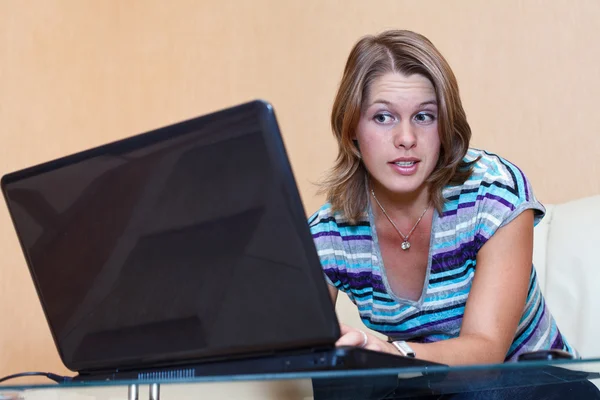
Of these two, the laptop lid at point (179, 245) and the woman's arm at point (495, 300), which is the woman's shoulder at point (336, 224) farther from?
the laptop lid at point (179, 245)

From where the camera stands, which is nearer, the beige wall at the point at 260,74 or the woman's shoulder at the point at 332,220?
the woman's shoulder at the point at 332,220

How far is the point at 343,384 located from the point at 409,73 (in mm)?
674

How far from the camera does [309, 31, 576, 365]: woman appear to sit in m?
1.27

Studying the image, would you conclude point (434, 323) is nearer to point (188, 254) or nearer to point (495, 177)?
point (495, 177)

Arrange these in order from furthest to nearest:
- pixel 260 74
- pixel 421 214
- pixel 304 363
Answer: pixel 260 74, pixel 421 214, pixel 304 363

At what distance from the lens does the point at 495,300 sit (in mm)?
1182

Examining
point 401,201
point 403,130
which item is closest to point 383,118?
point 403,130

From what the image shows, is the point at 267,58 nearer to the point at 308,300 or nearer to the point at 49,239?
the point at 49,239

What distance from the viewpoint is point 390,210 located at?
1.48m

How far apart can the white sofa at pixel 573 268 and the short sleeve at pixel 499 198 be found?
0.28m

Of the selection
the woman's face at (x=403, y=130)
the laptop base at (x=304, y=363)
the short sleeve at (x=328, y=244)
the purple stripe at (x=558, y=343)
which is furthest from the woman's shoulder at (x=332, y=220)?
the laptop base at (x=304, y=363)

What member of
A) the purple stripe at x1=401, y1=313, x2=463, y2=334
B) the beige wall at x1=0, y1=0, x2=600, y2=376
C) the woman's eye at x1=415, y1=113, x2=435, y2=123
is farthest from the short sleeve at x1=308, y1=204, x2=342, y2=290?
the beige wall at x1=0, y1=0, x2=600, y2=376

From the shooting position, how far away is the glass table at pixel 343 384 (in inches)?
30.5

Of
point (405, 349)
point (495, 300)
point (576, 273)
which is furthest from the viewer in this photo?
point (576, 273)
